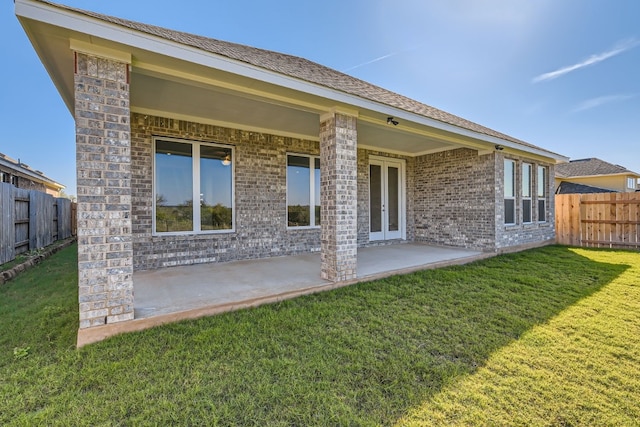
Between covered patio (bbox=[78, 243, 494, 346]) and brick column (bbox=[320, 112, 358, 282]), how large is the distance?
1.07 ft

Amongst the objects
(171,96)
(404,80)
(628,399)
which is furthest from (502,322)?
(404,80)

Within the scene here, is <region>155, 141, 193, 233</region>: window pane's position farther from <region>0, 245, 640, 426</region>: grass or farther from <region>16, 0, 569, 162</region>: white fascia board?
<region>16, 0, 569, 162</region>: white fascia board

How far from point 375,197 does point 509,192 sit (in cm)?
390

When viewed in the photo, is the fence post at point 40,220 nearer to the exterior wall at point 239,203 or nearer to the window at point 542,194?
the exterior wall at point 239,203

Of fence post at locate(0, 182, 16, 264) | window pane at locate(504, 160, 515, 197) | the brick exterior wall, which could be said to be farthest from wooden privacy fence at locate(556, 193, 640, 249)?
fence post at locate(0, 182, 16, 264)

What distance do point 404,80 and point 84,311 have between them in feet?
37.8

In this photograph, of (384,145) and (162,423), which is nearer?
(162,423)

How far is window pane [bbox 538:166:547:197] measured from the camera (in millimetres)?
9508

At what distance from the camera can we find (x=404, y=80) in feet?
35.9

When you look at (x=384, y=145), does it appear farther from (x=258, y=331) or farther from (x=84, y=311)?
(x=84, y=311)

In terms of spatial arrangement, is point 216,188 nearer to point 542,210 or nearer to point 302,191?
point 302,191

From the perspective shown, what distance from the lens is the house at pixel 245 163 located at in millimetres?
2928

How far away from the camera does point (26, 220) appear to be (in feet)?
24.6

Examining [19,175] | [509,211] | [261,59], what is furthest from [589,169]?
[19,175]
